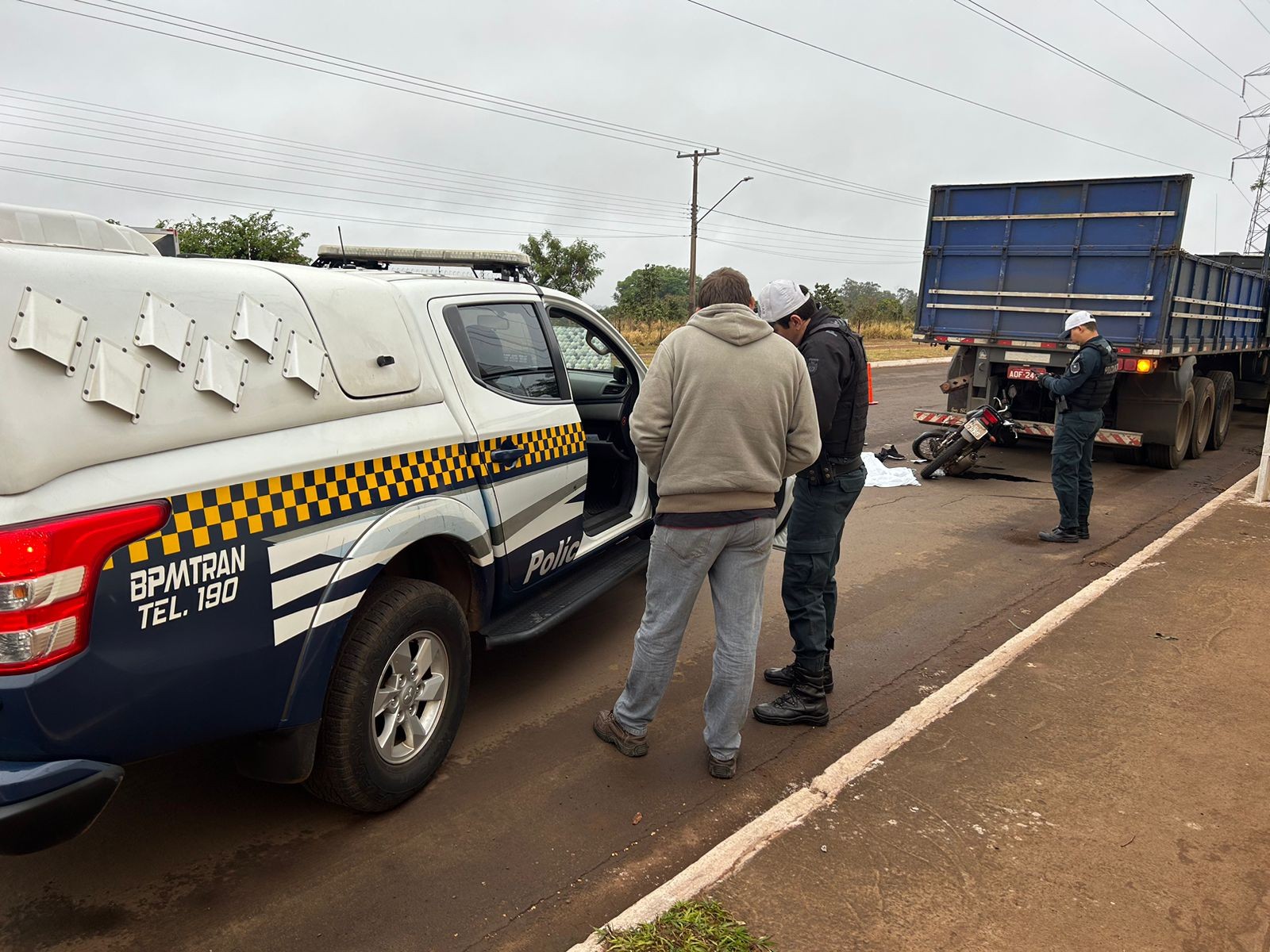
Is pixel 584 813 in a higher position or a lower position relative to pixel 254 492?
lower

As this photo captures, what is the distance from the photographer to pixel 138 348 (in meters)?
2.29

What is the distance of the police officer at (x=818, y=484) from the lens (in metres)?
3.59

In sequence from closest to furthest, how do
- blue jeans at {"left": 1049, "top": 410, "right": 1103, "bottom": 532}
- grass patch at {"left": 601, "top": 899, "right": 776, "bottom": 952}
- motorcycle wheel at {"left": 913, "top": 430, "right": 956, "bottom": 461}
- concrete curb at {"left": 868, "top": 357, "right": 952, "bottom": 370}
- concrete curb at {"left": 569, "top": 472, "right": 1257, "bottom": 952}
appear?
grass patch at {"left": 601, "top": 899, "right": 776, "bottom": 952}, concrete curb at {"left": 569, "top": 472, "right": 1257, "bottom": 952}, blue jeans at {"left": 1049, "top": 410, "right": 1103, "bottom": 532}, motorcycle wheel at {"left": 913, "top": 430, "right": 956, "bottom": 461}, concrete curb at {"left": 868, "top": 357, "right": 952, "bottom": 370}

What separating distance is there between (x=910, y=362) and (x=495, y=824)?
85.5ft

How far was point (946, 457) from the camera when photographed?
29.2 ft

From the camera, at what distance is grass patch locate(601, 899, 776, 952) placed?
7.44ft

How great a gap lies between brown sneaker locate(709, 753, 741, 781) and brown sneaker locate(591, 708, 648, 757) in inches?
11.5

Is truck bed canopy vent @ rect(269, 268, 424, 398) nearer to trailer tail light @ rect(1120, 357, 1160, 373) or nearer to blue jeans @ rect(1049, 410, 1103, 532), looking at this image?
blue jeans @ rect(1049, 410, 1103, 532)

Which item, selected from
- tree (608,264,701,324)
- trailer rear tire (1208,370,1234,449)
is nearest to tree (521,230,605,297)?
tree (608,264,701,324)

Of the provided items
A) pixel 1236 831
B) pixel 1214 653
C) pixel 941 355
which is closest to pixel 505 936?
pixel 1236 831

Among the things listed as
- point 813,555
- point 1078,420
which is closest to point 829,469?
point 813,555

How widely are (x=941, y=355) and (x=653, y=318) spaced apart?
40.4 ft

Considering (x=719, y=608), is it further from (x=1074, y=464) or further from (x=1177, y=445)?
(x=1177, y=445)

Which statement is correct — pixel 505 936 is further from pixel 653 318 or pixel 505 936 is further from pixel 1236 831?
pixel 653 318
